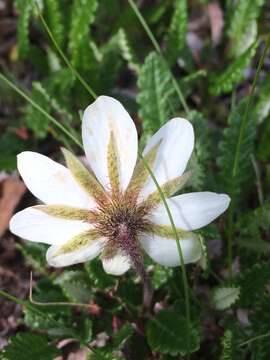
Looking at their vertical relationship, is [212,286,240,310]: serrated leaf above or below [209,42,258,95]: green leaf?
below

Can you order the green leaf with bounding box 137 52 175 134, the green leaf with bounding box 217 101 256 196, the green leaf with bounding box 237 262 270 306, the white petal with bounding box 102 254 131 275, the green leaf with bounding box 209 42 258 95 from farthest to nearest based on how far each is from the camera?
1. the green leaf with bounding box 209 42 258 95
2. the green leaf with bounding box 137 52 175 134
3. the green leaf with bounding box 217 101 256 196
4. the green leaf with bounding box 237 262 270 306
5. the white petal with bounding box 102 254 131 275

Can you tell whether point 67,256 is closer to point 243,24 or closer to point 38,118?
point 38,118

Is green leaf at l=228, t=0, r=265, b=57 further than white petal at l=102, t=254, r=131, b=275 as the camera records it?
Yes

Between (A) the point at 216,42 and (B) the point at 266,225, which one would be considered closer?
(B) the point at 266,225

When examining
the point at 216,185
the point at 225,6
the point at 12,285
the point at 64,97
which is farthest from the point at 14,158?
the point at 225,6

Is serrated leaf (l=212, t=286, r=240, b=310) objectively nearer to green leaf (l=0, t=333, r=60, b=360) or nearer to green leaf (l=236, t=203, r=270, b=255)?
green leaf (l=236, t=203, r=270, b=255)

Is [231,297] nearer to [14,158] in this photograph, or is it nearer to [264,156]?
[264,156]

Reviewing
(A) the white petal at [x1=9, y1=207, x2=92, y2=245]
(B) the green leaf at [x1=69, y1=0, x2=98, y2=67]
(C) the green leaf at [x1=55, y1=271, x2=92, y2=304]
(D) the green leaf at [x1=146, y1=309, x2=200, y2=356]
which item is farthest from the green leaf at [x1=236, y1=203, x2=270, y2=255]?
(B) the green leaf at [x1=69, y1=0, x2=98, y2=67]

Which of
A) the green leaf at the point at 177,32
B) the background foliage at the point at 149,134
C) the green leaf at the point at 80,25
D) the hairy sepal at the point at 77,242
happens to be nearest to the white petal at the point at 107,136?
the hairy sepal at the point at 77,242
